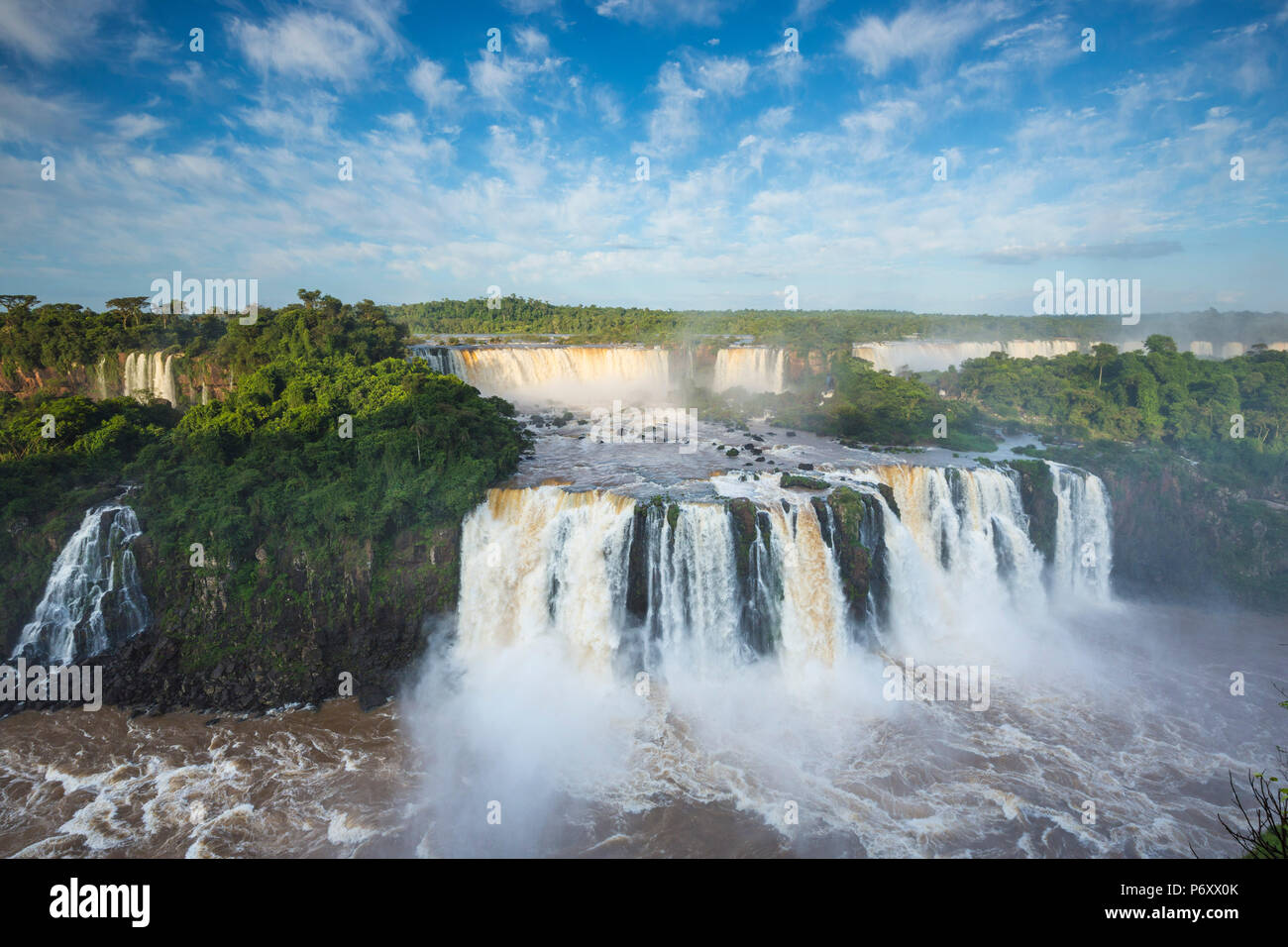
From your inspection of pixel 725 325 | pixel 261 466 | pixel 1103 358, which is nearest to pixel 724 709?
pixel 261 466

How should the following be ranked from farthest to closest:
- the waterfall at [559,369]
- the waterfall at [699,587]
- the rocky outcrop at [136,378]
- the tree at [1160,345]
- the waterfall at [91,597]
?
the tree at [1160,345] → the waterfall at [559,369] → the rocky outcrop at [136,378] → the waterfall at [699,587] → the waterfall at [91,597]

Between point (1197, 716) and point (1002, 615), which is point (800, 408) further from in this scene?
point (1197, 716)

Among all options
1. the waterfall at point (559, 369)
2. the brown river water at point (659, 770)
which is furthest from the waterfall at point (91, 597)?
the waterfall at point (559, 369)

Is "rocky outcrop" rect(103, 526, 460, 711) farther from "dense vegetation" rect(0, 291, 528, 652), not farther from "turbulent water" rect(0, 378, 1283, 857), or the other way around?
"turbulent water" rect(0, 378, 1283, 857)

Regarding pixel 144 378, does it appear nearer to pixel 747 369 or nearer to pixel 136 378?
pixel 136 378

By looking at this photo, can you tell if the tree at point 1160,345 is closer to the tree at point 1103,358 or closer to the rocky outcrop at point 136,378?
the tree at point 1103,358
